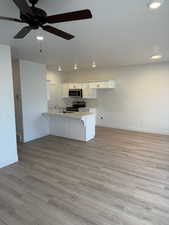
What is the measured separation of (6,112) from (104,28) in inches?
101

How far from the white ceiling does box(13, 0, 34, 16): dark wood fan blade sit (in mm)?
350

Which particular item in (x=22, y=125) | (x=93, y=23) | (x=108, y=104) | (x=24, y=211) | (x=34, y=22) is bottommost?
(x=24, y=211)

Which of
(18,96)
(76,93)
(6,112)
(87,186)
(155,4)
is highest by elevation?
(155,4)

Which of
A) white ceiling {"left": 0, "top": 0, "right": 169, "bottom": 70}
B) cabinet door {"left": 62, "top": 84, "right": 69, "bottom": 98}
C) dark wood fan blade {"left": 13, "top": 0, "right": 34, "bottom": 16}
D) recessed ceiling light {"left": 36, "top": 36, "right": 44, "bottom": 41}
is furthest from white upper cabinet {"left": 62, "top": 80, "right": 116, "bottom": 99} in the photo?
dark wood fan blade {"left": 13, "top": 0, "right": 34, "bottom": 16}

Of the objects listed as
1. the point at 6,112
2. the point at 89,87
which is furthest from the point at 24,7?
the point at 89,87

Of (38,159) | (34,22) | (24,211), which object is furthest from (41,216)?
(34,22)

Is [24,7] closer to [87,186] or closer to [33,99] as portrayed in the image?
[87,186]

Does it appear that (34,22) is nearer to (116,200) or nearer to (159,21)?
(159,21)

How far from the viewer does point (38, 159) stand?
146 inches

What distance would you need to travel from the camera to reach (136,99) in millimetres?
6094

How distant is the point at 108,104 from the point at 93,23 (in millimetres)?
4725

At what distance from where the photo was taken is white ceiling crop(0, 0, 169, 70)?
1.84m

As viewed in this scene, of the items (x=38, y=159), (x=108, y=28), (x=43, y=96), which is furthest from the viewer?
(x=43, y=96)

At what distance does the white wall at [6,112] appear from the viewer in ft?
10.6
